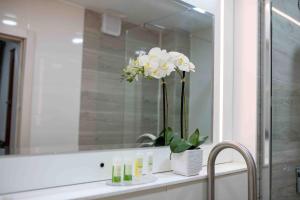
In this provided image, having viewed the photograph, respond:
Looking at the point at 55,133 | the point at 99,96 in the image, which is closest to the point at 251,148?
the point at 99,96

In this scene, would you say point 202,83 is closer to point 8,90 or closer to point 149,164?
point 149,164

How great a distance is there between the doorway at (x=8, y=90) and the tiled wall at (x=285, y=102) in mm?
1253

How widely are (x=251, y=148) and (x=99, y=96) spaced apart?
89 centimetres

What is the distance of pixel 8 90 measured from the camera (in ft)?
2.75

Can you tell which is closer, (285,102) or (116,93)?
(116,93)

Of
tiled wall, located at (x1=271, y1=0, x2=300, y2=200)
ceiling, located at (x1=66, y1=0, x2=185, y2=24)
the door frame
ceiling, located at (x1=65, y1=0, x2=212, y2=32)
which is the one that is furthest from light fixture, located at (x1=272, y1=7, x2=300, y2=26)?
the door frame

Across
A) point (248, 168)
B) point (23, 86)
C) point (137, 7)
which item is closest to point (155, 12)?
point (137, 7)

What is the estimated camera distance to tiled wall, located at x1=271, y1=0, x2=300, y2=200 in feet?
4.84

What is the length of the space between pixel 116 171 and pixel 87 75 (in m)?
0.37

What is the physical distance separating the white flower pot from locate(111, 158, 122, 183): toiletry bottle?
0.90 feet

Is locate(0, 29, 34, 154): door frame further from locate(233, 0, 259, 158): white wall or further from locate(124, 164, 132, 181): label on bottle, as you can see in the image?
locate(233, 0, 259, 158): white wall

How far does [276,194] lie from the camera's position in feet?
4.84

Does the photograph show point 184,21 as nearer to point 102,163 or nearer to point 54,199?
point 102,163

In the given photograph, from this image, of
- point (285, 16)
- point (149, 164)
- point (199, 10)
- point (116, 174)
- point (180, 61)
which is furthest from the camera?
point (285, 16)
